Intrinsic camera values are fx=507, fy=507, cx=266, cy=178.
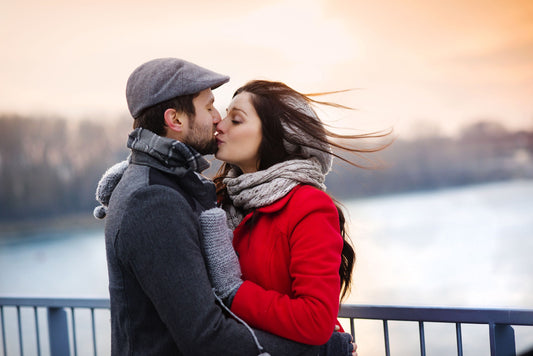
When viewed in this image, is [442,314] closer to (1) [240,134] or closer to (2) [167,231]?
(1) [240,134]

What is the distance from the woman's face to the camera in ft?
5.66

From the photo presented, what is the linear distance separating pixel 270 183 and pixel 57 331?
157 centimetres

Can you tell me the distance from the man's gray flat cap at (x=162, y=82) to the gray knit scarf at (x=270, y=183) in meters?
0.35

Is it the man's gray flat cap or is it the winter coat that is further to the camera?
the man's gray flat cap

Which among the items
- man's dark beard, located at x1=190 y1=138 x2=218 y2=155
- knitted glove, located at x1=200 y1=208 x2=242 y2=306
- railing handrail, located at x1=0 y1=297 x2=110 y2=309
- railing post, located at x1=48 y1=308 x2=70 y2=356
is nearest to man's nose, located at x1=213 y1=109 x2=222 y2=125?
man's dark beard, located at x1=190 y1=138 x2=218 y2=155

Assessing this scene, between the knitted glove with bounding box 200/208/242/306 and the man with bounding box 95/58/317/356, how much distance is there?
3 centimetres

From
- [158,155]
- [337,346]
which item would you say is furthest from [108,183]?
[337,346]

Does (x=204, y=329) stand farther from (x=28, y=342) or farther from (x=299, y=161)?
(x=28, y=342)

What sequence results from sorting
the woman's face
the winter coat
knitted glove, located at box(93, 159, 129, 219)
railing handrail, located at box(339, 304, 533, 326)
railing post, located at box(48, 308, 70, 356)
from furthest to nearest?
railing post, located at box(48, 308, 70, 356) → the woman's face → railing handrail, located at box(339, 304, 533, 326) → knitted glove, located at box(93, 159, 129, 219) → the winter coat

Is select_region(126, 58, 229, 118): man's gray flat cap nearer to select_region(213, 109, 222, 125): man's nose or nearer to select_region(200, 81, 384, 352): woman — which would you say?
select_region(213, 109, 222, 125): man's nose

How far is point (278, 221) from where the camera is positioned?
1534mm

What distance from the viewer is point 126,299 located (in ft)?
4.28

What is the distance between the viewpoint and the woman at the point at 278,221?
53.2 inches

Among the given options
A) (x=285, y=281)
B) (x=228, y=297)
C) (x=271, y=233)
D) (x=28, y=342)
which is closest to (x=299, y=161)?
(x=271, y=233)
